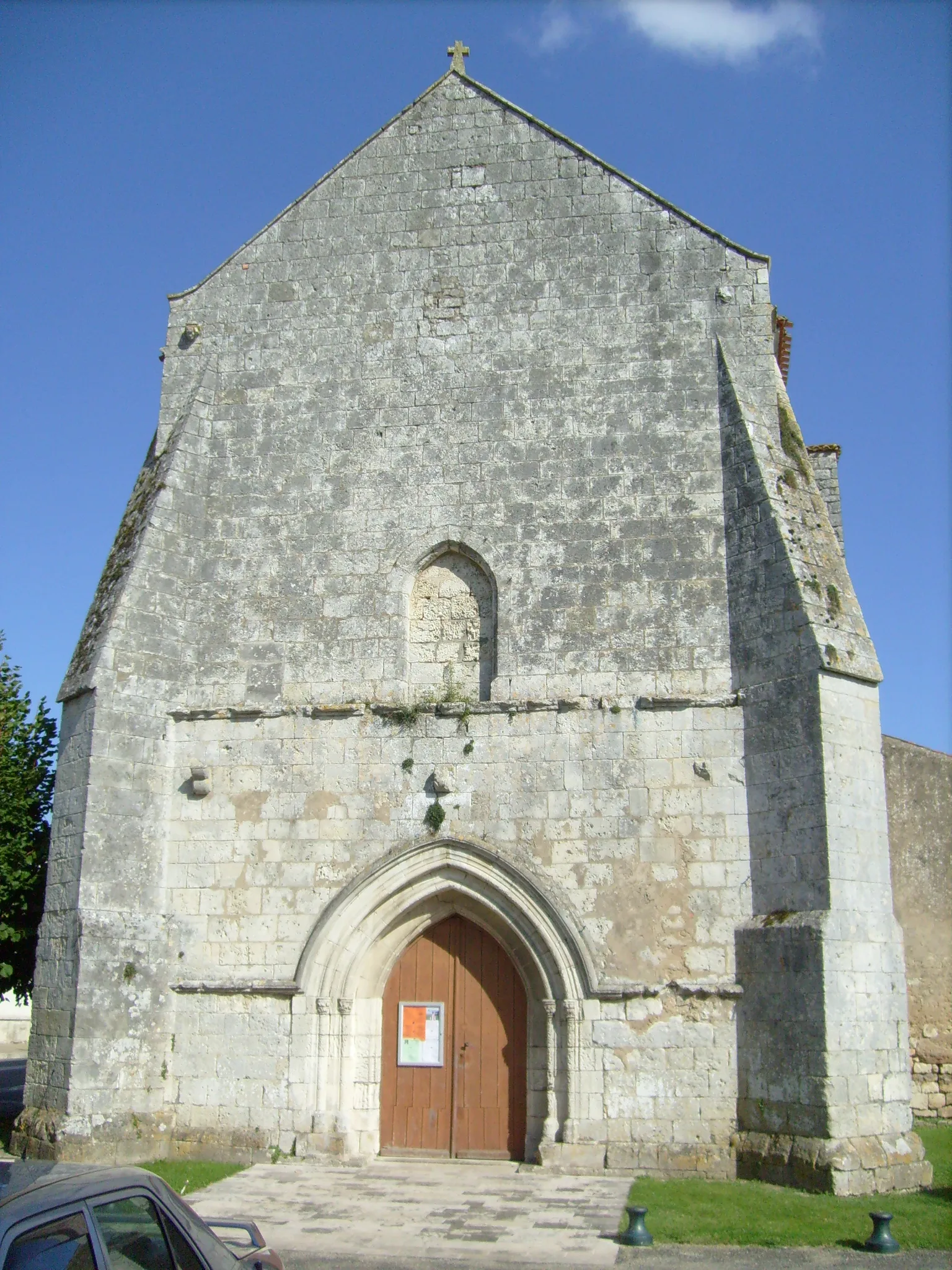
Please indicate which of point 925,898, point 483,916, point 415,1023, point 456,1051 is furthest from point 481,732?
point 925,898

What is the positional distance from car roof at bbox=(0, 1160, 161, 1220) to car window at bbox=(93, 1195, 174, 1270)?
0.18 ft

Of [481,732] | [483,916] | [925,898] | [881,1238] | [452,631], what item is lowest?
[881,1238]

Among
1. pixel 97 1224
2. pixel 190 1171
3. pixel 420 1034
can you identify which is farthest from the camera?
pixel 420 1034

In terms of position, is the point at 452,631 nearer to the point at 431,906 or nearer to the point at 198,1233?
the point at 431,906

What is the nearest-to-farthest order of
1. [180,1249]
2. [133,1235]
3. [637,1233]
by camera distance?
[133,1235], [180,1249], [637,1233]

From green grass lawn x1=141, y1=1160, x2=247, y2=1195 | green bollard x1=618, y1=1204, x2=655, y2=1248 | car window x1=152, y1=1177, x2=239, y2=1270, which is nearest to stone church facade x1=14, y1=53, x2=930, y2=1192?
green grass lawn x1=141, y1=1160, x2=247, y2=1195

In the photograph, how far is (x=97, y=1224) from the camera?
3.40 m

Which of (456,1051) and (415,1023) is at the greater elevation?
(415,1023)

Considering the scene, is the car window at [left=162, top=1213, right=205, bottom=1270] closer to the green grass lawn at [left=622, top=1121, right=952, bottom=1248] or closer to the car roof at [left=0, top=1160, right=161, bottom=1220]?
the car roof at [left=0, top=1160, right=161, bottom=1220]

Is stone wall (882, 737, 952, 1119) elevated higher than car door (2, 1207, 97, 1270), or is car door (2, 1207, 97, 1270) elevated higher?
stone wall (882, 737, 952, 1119)

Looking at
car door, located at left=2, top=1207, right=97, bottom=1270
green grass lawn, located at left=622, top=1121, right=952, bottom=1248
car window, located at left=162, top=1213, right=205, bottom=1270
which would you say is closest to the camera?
car door, located at left=2, top=1207, right=97, bottom=1270

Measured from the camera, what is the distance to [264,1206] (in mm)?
→ 7973

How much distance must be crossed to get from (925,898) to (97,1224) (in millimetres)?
9652

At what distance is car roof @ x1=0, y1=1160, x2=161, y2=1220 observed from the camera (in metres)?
3.29
